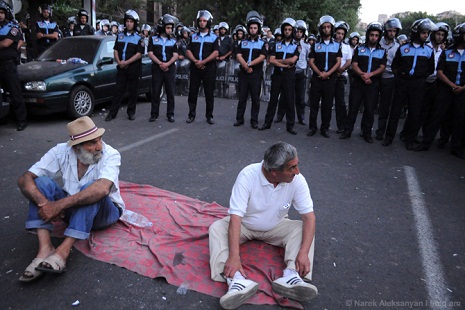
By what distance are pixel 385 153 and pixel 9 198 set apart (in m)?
5.99

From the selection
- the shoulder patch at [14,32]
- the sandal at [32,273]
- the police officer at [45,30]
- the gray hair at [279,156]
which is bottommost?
the sandal at [32,273]

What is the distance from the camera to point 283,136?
7.92 m

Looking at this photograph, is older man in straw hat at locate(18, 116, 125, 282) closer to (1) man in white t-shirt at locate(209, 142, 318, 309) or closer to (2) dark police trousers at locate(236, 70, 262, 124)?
(1) man in white t-shirt at locate(209, 142, 318, 309)

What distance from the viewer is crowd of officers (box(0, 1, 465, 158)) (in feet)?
23.0

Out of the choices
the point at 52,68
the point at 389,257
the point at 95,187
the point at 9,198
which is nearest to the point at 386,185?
the point at 389,257

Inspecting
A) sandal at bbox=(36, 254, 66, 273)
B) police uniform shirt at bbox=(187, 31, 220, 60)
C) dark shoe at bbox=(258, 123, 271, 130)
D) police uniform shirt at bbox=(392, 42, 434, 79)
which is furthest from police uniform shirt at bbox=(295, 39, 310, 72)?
sandal at bbox=(36, 254, 66, 273)

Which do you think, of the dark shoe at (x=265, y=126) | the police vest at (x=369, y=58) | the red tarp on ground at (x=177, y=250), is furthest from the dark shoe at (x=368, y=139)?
the red tarp on ground at (x=177, y=250)

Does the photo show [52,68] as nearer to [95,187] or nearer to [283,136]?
[283,136]

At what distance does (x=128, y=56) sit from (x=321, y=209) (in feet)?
18.7

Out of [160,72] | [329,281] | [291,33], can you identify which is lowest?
[329,281]

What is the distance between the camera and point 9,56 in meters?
6.84

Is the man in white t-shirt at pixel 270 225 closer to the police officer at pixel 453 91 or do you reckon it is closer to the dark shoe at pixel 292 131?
the dark shoe at pixel 292 131

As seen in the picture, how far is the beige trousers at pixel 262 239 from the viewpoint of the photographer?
9.89 ft

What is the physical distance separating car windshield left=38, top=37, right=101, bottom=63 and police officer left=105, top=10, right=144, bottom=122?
1.98ft
